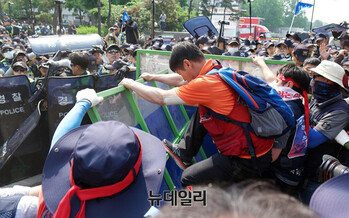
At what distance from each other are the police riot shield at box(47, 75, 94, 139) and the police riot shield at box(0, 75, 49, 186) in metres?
0.40

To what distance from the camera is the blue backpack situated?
1938 millimetres

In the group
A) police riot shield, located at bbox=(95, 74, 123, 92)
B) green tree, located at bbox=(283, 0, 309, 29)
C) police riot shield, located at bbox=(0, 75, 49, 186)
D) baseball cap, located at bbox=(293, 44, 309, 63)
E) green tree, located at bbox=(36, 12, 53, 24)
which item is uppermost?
green tree, located at bbox=(283, 0, 309, 29)

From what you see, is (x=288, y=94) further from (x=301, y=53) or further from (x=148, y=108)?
(x=301, y=53)

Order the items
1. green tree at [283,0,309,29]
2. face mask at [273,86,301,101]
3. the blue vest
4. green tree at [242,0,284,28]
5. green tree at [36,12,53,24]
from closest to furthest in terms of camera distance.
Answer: face mask at [273,86,301,101]
the blue vest
green tree at [36,12,53,24]
green tree at [242,0,284,28]
green tree at [283,0,309,29]

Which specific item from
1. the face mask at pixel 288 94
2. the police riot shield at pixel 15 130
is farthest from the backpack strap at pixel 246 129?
the police riot shield at pixel 15 130

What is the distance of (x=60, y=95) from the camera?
4.05 meters

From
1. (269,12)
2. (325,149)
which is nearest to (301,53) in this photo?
(325,149)

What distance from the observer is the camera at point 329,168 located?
2446 mm

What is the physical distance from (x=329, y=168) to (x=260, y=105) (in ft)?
3.72

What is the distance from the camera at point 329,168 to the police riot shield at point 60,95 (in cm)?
336

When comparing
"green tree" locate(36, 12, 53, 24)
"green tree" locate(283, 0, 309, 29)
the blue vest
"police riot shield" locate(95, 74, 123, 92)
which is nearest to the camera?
the blue vest

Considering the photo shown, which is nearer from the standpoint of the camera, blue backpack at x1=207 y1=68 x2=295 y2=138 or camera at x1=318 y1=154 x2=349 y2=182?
blue backpack at x1=207 y1=68 x2=295 y2=138

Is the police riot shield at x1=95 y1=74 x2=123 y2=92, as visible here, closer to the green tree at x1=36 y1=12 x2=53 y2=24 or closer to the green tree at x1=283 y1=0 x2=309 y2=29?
the green tree at x1=36 y1=12 x2=53 y2=24

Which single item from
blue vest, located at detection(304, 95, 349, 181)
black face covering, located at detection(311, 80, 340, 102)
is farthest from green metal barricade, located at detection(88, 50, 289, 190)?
blue vest, located at detection(304, 95, 349, 181)
